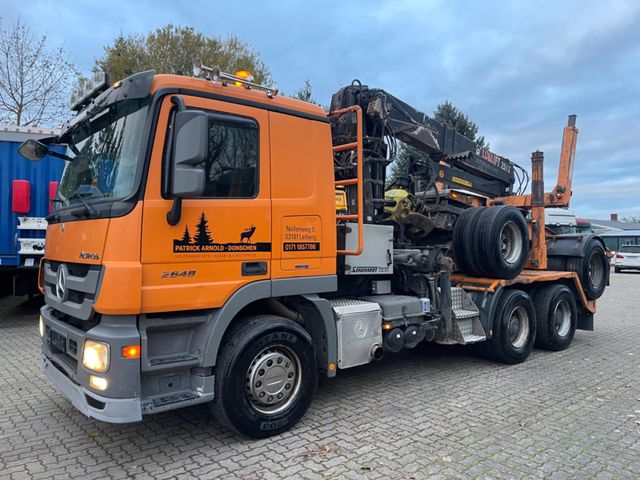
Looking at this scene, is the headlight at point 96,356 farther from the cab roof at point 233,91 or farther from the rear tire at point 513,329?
the rear tire at point 513,329

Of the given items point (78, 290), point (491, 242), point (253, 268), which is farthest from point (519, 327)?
point (78, 290)

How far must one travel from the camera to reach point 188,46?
18438 mm

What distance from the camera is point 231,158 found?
153 inches

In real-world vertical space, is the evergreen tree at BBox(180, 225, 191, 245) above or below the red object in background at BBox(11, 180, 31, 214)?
below

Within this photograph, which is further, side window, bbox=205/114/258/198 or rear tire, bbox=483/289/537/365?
rear tire, bbox=483/289/537/365

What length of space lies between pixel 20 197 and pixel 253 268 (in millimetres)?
6654

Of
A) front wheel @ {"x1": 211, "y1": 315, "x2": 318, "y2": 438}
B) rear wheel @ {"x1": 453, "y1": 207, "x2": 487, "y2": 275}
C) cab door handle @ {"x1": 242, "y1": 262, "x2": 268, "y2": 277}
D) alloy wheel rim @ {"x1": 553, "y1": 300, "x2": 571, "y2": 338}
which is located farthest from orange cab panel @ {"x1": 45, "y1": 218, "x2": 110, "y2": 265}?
alloy wheel rim @ {"x1": 553, "y1": 300, "x2": 571, "y2": 338}

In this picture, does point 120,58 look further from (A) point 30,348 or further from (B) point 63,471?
(B) point 63,471

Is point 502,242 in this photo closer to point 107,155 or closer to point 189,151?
point 189,151

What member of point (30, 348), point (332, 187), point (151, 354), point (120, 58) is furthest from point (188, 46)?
point (151, 354)

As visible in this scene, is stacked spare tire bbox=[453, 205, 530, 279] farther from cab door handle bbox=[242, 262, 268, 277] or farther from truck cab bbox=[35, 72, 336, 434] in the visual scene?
cab door handle bbox=[242, 262, 268, 277]

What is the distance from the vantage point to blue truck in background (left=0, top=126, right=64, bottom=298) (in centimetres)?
845

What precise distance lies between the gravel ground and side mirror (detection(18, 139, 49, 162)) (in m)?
2.51

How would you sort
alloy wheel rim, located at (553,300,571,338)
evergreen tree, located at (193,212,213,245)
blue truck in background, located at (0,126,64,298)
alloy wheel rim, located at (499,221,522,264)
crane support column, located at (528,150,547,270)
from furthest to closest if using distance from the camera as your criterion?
blue truck in background, located at (0,126,64,298), crane support column, located at (528,150,547,270), alloy wheel rim, located at (553,300,571,338), alloy wheel rim, located at (499,221,522,264), evergreen tree, located at (193,212,213,245)
